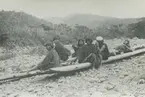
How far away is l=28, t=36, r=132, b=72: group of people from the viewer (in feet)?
16.9

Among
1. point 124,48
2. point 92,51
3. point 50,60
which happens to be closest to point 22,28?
point 50,60

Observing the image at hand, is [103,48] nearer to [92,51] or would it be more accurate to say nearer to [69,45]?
[92,51]

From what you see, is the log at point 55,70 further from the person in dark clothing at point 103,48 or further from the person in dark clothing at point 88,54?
the person in dark clothing at point 103,48

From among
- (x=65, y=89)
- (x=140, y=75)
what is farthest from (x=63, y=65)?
(x=140, y=75)

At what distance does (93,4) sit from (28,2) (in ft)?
3.08

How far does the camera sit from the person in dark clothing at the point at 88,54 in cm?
519

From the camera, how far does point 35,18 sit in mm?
5805

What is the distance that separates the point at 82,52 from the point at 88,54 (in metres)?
0.09

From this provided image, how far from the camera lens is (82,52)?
5324 millimetres

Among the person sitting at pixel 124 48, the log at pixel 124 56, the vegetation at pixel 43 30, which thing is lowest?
the log at pixel 124 56

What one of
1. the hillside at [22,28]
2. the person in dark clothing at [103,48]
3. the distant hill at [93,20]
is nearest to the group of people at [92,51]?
the person in dark clothing at [103,48]

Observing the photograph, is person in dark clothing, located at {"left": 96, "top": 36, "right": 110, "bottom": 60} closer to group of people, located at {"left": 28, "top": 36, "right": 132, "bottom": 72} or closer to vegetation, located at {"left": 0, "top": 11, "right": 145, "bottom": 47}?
group of people, located at {"left": 28, "top": 36, "right": 132, "bottom": 72}

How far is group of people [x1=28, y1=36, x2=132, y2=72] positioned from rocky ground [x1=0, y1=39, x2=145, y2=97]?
5.6 inches

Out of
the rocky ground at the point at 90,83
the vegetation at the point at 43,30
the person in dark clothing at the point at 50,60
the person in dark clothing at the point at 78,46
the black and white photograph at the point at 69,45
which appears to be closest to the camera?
the rocky ground at the point at 90,83
